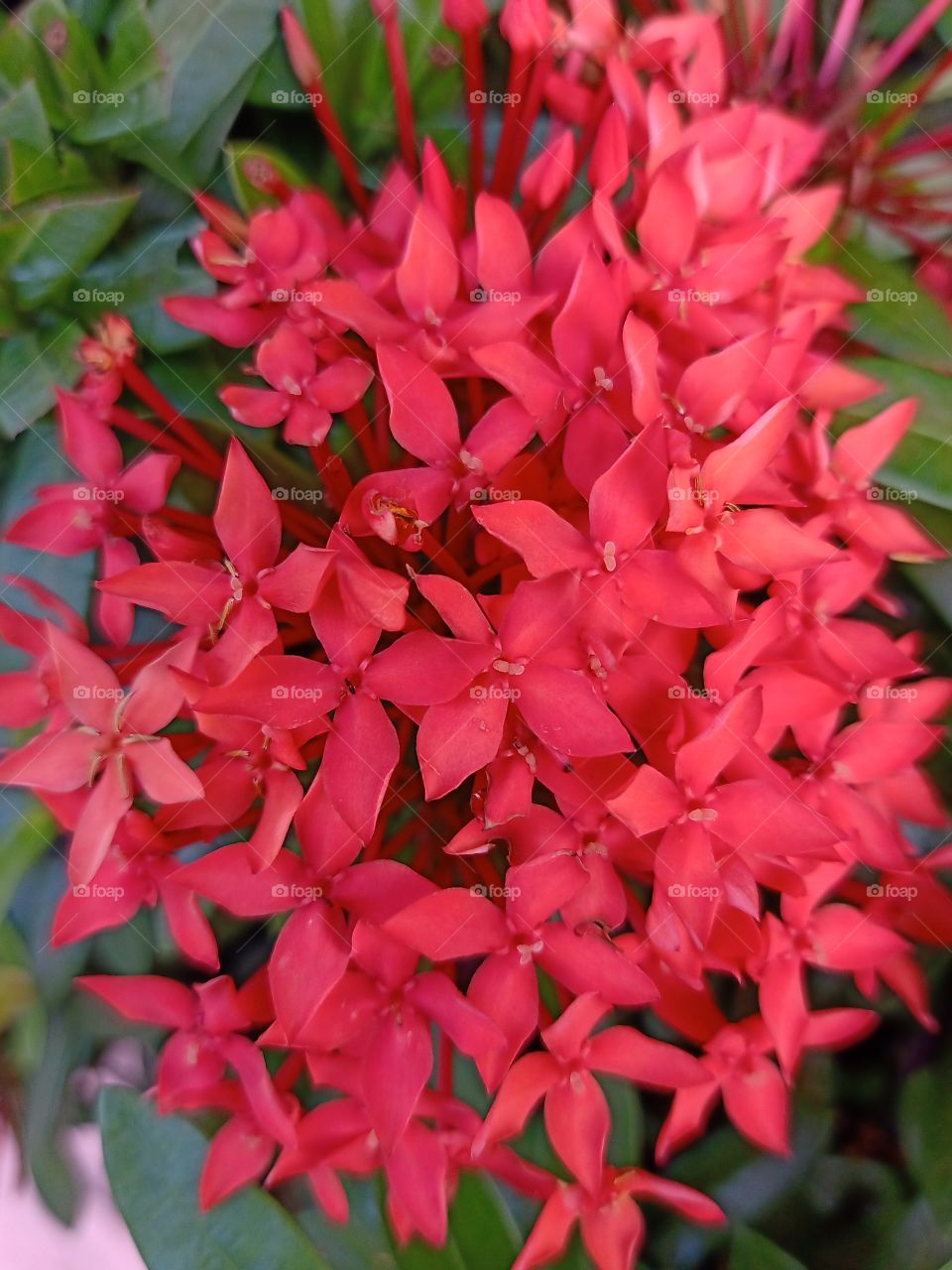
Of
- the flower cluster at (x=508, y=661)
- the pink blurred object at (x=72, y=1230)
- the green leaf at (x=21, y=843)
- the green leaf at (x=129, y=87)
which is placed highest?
the green leaf at (x=129, y=87)

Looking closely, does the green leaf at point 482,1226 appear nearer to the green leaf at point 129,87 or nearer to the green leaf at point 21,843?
the green leaf at point 21,843

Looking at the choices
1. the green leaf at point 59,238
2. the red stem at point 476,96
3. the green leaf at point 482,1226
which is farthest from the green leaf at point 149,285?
the green leaf at point 482,1226

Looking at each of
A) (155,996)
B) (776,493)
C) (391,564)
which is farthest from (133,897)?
(776,493)

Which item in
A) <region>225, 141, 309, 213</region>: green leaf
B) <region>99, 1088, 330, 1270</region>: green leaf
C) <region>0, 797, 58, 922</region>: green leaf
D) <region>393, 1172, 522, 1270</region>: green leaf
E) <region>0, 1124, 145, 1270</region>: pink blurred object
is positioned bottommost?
<region>0, 1124, 145, 1270</region>: pink blurred object

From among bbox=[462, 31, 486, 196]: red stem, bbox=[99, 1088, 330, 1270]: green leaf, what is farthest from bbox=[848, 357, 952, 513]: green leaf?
bbox=[99, 1088, 330, 1270]: green leaf

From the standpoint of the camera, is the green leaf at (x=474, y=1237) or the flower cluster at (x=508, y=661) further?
the green leaf at (x=474, y=1237)

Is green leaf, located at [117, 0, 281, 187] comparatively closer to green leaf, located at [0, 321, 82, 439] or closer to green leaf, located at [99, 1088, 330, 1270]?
green leaf, located at [0, 321, 82, 439]
